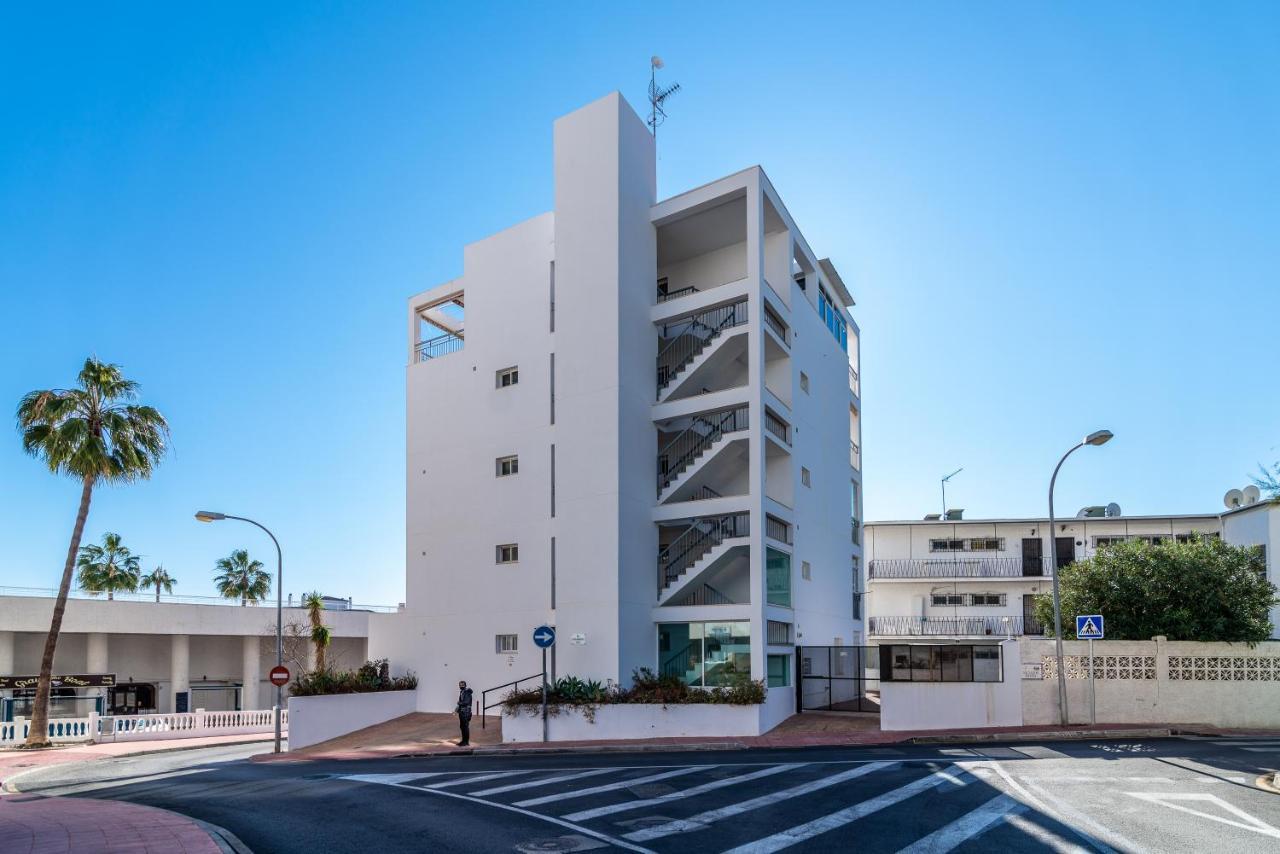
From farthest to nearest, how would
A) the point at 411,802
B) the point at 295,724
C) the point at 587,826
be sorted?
the point at 295,724 → the point at 411,802 → the point at 587,826

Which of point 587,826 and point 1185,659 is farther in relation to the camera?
point 1185,659

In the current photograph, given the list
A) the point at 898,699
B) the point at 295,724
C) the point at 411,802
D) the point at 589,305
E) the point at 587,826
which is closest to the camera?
the point at 587,826

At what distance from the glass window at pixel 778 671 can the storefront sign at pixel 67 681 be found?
28.2 meters

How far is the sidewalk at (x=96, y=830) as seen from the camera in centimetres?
1120

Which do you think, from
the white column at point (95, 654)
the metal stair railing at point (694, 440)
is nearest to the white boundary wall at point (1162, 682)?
the metal stair railing at point (694, 440)

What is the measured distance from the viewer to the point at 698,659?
27.9 meters

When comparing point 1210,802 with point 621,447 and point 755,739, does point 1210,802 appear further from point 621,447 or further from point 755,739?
point 621,447

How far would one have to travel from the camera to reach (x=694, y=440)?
30.5 m

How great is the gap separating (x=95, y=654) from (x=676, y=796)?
34415 millimetres

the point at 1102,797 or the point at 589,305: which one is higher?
the point at 589,305

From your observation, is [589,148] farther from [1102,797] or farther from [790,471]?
[1102,797]

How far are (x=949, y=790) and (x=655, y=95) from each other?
26.9 metres

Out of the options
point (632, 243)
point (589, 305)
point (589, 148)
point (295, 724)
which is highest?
point (589, 148)

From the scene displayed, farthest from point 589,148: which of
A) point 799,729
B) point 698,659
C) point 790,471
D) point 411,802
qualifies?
point 411,802
